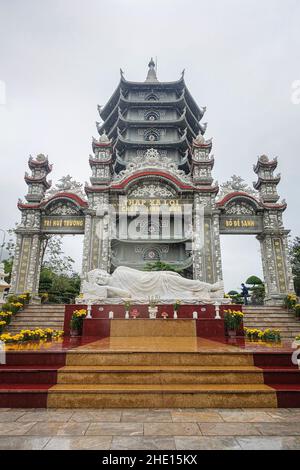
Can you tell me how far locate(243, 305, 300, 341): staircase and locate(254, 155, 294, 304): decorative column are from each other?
8.98ft

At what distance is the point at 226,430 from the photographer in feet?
9.39

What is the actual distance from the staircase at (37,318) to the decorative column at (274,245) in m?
11.1

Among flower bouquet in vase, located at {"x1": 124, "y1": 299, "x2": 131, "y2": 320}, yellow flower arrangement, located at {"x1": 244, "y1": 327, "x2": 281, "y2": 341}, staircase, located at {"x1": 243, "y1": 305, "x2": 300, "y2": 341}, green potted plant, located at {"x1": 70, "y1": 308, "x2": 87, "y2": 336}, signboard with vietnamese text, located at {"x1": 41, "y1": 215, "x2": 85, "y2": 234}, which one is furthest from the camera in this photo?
signboard with vietnamese text, located at {"x1": 41, "y1": 215, "x2": 85, "y2": 234}

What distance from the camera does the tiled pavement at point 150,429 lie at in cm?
250

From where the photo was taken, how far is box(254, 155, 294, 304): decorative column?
15688 millimetres

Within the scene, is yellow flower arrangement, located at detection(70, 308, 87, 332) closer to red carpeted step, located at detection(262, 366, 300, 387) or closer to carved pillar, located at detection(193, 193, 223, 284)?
red carpeted step, located at detection(262, 366, 300, 387)

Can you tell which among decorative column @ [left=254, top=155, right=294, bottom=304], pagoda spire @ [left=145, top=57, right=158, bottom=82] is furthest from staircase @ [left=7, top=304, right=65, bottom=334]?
pagoda spire @ [left=145, top=57, right=158, bottom=82]

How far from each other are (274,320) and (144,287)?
6.22 m

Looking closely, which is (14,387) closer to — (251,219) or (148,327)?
(148,327)

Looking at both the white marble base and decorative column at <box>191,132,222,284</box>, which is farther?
decorative column at <box>191,132,222,284</box>

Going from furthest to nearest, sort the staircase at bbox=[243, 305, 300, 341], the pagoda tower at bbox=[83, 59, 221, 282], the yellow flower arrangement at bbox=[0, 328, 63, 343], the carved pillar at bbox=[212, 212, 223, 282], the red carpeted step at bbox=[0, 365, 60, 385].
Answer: the pagoda tower at bbox=[83, 59, 221, 282]
the carved pillar at bbox=[212, 212, 223, 282]
the staircase at bbox=[243, 305, 300, 341]
the yellow flower arrangement at bbox=[0, 328, 63, 343]
the red carpeted step at bbox=[0, 365, 60, 385]

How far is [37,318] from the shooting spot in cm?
1159
